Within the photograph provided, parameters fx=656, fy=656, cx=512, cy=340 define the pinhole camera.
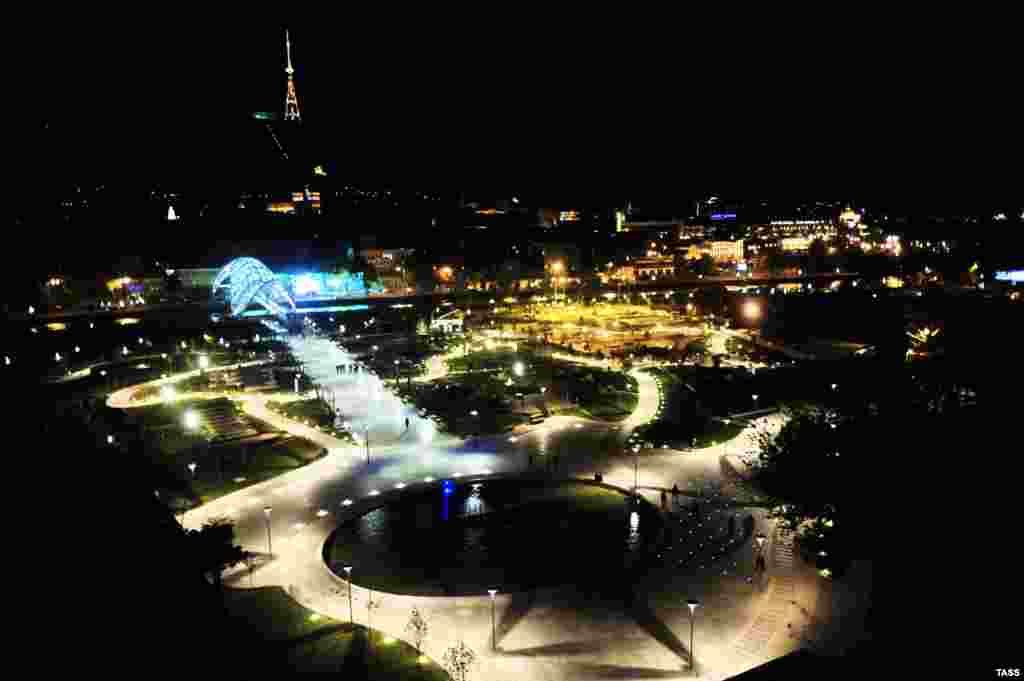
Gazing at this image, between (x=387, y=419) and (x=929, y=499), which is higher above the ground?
(x=929, y=499)

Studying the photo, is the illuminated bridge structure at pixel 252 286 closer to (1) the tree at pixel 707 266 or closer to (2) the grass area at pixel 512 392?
(2) the grass area at pixel 512 392

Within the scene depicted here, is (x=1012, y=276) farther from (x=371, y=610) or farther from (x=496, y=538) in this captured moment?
(x=371, y=610)

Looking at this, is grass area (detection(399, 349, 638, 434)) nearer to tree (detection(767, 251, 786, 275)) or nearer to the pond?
the pond

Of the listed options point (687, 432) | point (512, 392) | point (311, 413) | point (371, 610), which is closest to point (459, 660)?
point (371, 610)

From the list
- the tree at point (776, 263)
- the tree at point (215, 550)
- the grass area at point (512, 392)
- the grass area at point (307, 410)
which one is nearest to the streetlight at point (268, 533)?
the tree at point (215, 550)

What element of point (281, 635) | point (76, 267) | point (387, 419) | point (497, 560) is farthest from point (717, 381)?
point (76, 267)

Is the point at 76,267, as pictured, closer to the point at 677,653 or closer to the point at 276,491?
the point at 276,491
